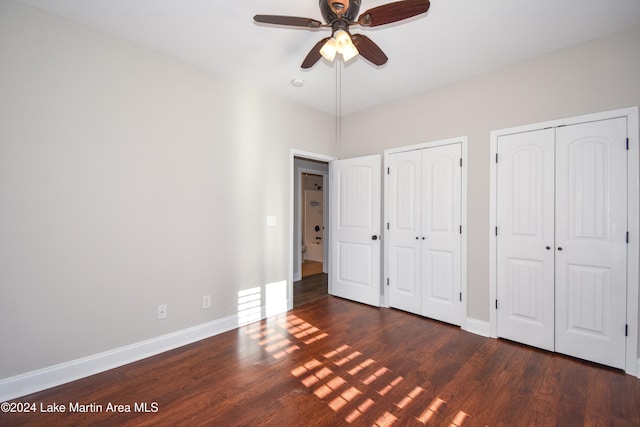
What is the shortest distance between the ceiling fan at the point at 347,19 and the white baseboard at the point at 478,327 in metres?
2.94

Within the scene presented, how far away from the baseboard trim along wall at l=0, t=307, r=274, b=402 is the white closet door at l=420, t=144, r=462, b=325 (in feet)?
8.12

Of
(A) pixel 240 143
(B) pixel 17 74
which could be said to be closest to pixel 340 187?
(A) pixel 240 143

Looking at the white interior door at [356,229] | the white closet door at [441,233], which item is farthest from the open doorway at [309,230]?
the white closet door at [441,233]

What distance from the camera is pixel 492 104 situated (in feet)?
9.74

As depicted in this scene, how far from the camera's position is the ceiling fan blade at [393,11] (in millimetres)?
1623

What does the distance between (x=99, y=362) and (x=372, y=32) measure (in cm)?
357

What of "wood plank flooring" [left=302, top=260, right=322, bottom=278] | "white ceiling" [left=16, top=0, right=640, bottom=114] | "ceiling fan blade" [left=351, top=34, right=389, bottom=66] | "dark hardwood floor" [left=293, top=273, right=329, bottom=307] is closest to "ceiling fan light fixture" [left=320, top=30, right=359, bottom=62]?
"ceiling fan blade" [left=351, top=34, right=389, bottom=66]

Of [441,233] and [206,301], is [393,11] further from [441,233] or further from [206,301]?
[206,301]

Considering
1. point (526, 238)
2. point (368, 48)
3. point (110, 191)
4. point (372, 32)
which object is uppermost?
point (372, 32)

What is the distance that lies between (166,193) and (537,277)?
12.1ft

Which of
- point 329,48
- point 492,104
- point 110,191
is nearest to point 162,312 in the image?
point 110,191

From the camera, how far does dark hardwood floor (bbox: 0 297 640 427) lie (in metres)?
1.78

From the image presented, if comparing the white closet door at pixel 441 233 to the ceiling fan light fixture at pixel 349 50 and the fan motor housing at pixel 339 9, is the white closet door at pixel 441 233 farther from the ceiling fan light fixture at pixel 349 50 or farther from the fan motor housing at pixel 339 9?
the fan motor housing at pixel 339 9

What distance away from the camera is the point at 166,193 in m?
2.67
